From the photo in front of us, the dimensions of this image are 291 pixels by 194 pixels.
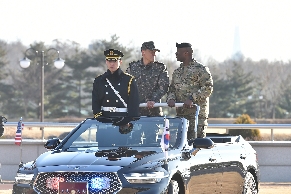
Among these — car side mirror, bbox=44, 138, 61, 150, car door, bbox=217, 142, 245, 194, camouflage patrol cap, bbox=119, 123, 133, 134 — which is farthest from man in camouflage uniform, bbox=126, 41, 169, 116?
car side mirror, bbox=44, 138, 61, 150

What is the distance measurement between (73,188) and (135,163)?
2.27 feet

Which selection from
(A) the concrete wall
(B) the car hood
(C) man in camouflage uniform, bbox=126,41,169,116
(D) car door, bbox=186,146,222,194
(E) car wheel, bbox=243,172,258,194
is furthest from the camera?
(A) the concrete wall

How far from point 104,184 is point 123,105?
2.92 meters

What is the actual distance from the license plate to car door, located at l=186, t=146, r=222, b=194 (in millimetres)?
1434

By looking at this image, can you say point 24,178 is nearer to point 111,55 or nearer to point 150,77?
point 111,55

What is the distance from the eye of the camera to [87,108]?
307 feet

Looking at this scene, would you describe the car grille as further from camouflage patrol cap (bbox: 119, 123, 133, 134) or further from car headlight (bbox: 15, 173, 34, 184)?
camouflage patrol cap (bbox: 119, 123, 133, 134)

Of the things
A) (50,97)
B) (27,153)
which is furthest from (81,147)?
(50,97)

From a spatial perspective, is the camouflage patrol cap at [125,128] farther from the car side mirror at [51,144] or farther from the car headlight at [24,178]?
the car headlight at [24,178]

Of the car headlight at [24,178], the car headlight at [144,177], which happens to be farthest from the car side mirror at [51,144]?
the car headlight at [144,177]

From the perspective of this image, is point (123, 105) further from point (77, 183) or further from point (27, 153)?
point (27, 153)

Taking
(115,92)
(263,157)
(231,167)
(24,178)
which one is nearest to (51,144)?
(24,178)

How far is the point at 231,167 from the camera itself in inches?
502

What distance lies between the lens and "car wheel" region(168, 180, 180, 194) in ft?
34.5
